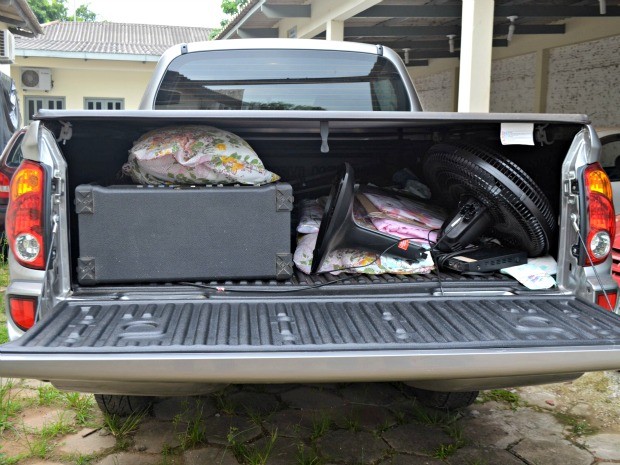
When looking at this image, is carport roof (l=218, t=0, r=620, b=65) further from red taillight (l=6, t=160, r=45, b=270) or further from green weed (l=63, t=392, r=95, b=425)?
red taillight (l=6, t=160, r=45, b=270)

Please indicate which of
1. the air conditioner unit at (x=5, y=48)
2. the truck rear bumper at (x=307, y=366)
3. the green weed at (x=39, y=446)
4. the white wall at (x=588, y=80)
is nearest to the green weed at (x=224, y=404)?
the green weed at (x=39, y=446)

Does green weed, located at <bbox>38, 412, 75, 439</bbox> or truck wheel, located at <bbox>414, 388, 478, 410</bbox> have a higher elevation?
truck wheel, located at <bbox>414, 388, 478, 410</bbox>

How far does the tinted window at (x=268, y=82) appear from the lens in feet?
12.3

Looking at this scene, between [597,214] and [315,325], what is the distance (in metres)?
1.18

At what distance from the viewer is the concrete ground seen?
261 centimetres

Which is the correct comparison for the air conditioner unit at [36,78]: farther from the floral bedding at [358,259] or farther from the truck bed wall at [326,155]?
the floral bedding at [358,259]

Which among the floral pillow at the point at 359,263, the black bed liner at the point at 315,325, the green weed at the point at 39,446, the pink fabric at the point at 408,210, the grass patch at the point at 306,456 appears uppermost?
the pink fabric at the point at 408,210

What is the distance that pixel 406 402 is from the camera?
319cm

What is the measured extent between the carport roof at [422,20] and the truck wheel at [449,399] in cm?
746

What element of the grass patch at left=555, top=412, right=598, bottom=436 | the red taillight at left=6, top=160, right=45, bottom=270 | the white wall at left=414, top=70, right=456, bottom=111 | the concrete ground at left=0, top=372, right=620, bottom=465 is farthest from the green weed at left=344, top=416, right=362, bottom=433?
the white wall at left=414, top=70, right=456, bottom=111

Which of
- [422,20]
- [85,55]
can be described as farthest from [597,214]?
[85,55]

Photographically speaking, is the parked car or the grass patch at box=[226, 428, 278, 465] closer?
the grass patch at box=[226, 428, 278, 465]

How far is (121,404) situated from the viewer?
111 inches

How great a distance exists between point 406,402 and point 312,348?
4.86 ft
